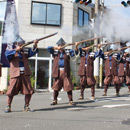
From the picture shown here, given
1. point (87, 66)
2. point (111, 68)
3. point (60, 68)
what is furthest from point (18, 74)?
point (111, 68)

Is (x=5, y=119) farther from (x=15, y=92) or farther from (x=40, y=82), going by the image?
(x=40, y=82)

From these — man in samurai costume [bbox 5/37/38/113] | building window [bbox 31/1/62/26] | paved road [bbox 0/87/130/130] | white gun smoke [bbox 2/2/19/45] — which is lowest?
paved road [bbox 0/87/130/130]

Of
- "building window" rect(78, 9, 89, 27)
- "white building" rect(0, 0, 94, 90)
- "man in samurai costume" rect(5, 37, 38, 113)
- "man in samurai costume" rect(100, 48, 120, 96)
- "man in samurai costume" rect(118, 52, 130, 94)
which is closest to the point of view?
"man in samurai costume" rect(5, 37, 38, 113)

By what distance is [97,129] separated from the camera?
4.76m

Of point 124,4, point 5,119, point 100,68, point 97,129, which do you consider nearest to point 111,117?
point 97,129

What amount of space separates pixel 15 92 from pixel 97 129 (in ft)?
8.55

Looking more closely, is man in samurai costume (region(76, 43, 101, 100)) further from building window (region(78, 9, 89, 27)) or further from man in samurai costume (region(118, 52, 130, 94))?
building window (region(78, 9, 89, 27))

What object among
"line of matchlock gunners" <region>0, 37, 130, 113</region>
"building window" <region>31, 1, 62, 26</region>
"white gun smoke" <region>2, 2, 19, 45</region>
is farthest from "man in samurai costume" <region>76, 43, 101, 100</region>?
"building window" <region>31, 1, 62, 26</region>

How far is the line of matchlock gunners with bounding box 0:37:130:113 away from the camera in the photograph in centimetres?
656

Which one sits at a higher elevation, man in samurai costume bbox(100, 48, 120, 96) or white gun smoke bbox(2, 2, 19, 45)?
white gun smoke bbox(2, 2, 19, 45)

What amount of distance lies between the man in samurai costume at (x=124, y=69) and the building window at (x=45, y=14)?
5853 millimetres

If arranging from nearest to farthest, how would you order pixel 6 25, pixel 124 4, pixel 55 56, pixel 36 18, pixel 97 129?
pixel 97 129
pixel 55 56
pixel 6 25
pixel 124 4
pixel 36 18

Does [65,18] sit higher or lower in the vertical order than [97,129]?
higher

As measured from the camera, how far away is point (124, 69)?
11.5 m
